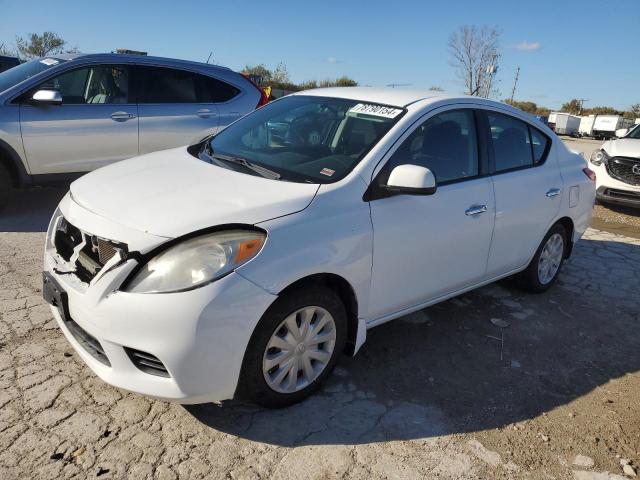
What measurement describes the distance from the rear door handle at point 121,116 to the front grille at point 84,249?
3452 millimetres

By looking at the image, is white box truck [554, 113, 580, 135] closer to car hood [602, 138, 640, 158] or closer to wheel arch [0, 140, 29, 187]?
car hood [602, 138, 640, 158]

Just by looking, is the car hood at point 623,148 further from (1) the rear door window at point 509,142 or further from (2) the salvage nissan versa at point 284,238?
(2) the salvage nissan versa at point 284,238

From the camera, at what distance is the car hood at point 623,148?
331 inches

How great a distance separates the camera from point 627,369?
11.9 ft

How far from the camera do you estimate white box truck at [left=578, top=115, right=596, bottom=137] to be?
46.7m

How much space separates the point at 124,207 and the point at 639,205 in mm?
8087

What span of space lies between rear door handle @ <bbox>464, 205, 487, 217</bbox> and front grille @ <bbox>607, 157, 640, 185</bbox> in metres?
6.05

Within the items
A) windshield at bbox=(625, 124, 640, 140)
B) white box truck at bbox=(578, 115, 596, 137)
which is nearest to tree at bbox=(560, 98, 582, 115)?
white box truck at bbox=(578, 115, 596, 137)

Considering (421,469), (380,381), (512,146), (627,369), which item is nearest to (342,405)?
(380,381)

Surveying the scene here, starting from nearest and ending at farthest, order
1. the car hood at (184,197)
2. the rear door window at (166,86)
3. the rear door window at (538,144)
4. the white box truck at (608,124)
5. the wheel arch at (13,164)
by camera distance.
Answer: the car hood at (184,197) < the rear door window at (538,144) < the wheel arch at (13,164) < the rear door window at (166,86) < the white box truck at (608,124)

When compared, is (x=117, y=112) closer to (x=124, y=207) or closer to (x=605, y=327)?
(x=124, y=207)

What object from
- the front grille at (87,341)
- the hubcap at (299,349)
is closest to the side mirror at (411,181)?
the hubcap at (299,349)

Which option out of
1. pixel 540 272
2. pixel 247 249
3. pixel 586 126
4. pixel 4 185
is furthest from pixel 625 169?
pixel 586 126

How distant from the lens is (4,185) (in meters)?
5.71
